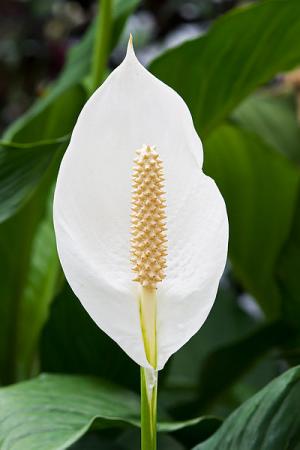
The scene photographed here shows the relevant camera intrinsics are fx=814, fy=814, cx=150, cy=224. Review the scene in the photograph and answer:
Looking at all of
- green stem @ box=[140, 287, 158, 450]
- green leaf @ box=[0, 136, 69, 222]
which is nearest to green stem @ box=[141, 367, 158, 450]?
green stem @ box=[140, 287, 158, 450]

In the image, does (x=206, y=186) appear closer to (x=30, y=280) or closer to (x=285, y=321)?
(x=285, y=321)

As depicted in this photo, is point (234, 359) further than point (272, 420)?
Yes

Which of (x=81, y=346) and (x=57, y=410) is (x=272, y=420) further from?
Answer: (x=81, y=346)

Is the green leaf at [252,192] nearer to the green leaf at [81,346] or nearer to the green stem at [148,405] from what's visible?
the green leaf at [81,346]

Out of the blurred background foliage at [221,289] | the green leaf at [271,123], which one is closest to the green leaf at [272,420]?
the blurred background foliage at [221,289]

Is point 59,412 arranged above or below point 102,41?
below

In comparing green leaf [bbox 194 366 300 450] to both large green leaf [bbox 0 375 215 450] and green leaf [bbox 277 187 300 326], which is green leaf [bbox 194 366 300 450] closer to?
large green leaf [bbox 0 375 215 450]

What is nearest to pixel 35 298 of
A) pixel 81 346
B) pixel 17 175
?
pixel 81 346

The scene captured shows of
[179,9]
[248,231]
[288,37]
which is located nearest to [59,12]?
[179,9]
